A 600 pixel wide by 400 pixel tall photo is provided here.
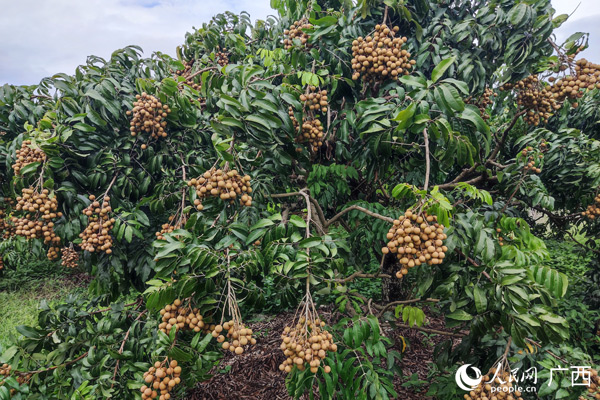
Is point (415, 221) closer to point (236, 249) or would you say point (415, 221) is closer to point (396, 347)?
point (236, 249)

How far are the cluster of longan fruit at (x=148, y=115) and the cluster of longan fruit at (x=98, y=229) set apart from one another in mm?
530

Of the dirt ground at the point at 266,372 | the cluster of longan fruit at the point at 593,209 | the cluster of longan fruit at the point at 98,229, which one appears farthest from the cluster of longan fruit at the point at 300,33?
the cluster of longan fruit at the point at 593,209

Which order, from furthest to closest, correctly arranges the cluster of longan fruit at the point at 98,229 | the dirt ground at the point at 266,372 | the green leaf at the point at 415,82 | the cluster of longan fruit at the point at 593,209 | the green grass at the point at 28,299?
the green grass at the point at 28,299 < the dirt ground at the point at 266,372 < the cluster of longan fruit at the point at 593,209 < the cluster of longan fruit at the point at 98,229 < the green leaf at the point at 415,82

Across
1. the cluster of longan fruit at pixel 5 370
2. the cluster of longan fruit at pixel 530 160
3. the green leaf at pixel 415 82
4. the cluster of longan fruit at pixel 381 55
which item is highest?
the cluster of longan fruit at pixel 381 55

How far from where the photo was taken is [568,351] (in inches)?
70.2

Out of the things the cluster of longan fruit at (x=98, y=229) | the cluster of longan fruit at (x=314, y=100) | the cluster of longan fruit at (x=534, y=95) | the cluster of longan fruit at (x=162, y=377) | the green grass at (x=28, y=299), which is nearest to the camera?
the cluster of longan fruit at (x=162, y=377)

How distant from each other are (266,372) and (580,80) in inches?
148

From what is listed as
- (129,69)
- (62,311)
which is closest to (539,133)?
(129,69)

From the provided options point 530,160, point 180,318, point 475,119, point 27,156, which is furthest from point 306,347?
point 530,160

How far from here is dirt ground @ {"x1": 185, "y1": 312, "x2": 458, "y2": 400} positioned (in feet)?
10.4

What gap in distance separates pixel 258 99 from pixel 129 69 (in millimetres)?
1766

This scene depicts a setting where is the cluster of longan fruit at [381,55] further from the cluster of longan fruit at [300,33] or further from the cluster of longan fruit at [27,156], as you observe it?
the cluster of longan fruit at [27,156]

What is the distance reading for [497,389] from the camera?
A: 161 centimetres

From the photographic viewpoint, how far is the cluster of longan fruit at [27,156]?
197 cm
